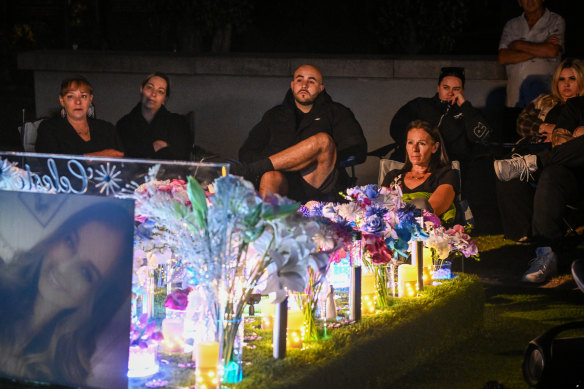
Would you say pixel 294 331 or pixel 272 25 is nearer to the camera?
pixel 294 331

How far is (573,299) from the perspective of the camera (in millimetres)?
6418

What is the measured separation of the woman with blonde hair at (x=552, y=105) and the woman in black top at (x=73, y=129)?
347cm

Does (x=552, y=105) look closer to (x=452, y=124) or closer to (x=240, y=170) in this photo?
(x=452, y=124)

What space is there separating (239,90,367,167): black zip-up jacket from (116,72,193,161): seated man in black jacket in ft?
2.31

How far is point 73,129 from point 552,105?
3.97 meters

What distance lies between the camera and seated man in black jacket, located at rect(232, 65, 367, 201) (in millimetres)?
7559

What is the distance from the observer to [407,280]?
4875 mm

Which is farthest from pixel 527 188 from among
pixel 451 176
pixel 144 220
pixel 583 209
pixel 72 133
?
pixel 144 220

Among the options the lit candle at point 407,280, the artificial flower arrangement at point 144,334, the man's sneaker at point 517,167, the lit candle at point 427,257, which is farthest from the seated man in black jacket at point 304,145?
the artificial flower arrangement at point 144,334

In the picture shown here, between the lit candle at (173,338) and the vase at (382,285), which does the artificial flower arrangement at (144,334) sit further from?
the vase at (382,285)

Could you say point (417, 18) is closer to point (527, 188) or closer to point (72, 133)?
point (527, 188)

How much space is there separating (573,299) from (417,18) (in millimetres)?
5389

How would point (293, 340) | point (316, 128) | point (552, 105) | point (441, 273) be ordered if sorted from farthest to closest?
point (552, 105) < point (316, 128) < point (441, 273) < point (293, 340)

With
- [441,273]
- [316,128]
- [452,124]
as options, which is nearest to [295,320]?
[441,273]
